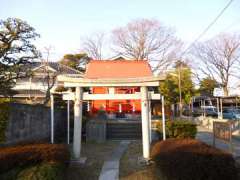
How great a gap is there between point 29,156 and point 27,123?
4.40 m

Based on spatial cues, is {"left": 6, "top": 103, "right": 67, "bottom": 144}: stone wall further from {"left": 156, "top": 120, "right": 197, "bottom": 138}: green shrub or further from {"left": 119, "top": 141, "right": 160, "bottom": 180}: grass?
{"left": 156, "top": 120, "right": 197, "bottom": 138}: green shrub

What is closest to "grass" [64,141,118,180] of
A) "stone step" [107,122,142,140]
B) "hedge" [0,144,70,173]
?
"hedge" [0,144,70,173]

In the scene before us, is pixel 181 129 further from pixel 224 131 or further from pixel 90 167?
pixel 90 167

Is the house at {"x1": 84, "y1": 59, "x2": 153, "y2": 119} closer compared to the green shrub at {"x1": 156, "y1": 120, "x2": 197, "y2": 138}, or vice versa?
the green shrub at {"x1": 156, "y1": 120, "x2": 197, "y2": 138}

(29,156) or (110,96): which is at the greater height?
(110,96)

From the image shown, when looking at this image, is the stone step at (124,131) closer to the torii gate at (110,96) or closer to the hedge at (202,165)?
the torii gate at (110,96)

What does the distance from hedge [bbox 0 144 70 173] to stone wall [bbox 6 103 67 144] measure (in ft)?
7.69

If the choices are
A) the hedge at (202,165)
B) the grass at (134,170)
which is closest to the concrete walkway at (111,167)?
the grass at (134,170)

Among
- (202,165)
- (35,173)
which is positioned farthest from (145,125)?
(35,173)

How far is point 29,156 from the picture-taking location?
19.0ft

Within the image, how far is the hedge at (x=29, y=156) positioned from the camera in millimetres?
5515

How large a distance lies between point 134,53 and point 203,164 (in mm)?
33273

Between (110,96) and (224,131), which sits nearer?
(224,131)

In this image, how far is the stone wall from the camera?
8469 millimetres
